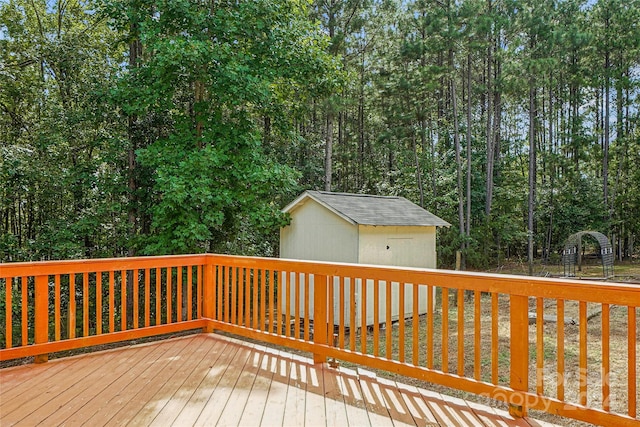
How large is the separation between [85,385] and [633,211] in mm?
20758

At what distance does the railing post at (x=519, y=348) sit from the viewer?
7.87 ft

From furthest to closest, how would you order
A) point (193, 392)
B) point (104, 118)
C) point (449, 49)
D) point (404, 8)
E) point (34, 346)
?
1. point (404, 8)
2. point (449, 49)
3. point (104, 118)
4. point (34, 346)
5. point (193, 392)

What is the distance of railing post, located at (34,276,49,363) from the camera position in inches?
132

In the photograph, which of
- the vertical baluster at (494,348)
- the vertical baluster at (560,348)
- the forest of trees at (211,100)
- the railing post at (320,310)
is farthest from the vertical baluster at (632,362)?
the forest of trees at (211,100)

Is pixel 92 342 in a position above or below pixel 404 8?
below

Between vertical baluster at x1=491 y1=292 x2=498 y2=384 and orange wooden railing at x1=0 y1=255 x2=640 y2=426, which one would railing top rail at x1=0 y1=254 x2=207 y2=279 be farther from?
vertical baluster at x1=491 y1=292 x2=498 y2=384

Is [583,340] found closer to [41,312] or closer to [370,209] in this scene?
[41,312]

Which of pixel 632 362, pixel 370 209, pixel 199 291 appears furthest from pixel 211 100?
pixel 632 362

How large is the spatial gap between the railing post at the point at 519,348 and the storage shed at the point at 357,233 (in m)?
5.53

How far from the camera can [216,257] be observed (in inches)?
167

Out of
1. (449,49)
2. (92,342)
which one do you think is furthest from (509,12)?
(92,342)

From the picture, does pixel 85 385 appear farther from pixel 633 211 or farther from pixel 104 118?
pixel 633 211

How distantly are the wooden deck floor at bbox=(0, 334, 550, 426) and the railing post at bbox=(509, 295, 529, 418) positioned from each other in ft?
0.30

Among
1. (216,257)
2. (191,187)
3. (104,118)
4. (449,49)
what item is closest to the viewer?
(216,257)
